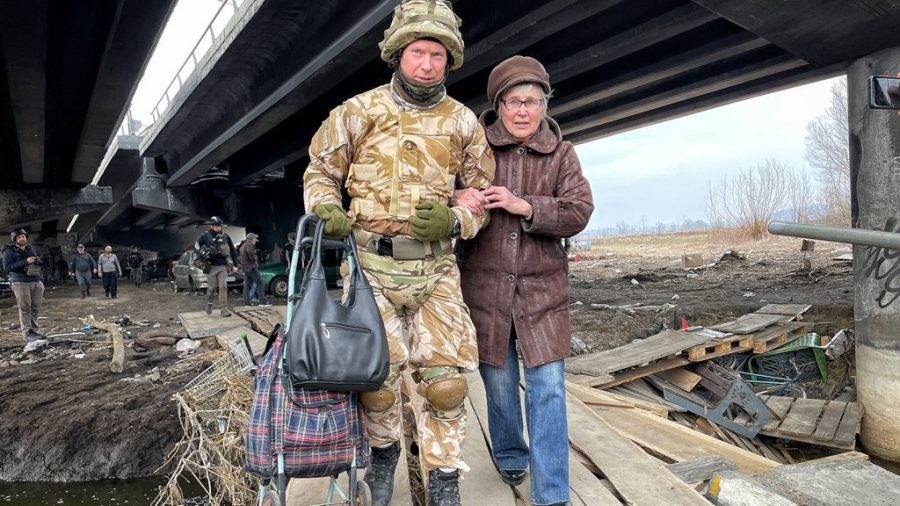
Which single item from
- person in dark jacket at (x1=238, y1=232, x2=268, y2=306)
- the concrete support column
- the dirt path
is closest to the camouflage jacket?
the dirt path

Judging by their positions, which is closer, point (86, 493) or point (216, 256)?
point (86, 493)

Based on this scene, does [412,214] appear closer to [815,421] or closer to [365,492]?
[365,492]

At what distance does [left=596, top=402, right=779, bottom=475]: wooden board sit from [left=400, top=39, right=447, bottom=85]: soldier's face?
10.9ft

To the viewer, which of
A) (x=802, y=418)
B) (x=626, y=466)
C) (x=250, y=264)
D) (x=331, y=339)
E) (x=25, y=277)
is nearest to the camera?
(x=331, y=339)

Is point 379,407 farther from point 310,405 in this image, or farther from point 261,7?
point 261,7

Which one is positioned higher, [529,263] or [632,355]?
[529,263]

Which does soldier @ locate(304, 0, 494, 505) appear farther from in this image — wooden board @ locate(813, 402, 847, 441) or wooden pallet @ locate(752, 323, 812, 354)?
wooden pallet @ locate(752, 323, 812, 354)

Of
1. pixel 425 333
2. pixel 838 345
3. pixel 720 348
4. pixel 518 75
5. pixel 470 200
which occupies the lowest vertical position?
pixel 838 345

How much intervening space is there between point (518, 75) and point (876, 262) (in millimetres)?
6287

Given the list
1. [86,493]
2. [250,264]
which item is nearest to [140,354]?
[86,493]

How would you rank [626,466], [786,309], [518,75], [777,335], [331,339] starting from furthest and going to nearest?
[786,309] → [777,335] → [626,466] → [518,75] → [331,339]

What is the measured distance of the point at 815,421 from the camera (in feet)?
22.5

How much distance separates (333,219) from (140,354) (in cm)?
815

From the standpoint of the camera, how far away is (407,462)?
3.06 m
